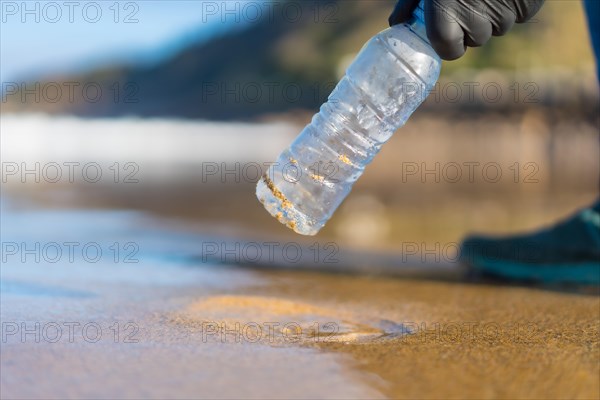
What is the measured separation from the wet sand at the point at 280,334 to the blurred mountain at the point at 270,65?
26.7 metres

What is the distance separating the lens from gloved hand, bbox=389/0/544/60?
168 centimetres

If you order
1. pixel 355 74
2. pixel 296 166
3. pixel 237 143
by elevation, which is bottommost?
pixel 237 143

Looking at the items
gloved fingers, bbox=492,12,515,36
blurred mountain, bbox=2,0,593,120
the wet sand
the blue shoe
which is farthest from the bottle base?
blurred mountain, bbox=2,0,593,120

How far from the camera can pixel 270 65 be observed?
7012cm

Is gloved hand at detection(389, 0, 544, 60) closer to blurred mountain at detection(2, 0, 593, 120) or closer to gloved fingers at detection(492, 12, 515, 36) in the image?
gloved fingers at detection(492, 12, 515, 36)

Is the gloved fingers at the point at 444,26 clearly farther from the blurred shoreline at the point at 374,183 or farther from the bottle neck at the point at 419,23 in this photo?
the blurred shoreline at the point at 374,183

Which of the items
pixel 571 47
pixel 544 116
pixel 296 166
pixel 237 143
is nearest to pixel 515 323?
pixel 296 166

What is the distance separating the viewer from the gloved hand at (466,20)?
5.52 feet

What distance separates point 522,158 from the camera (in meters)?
11.0

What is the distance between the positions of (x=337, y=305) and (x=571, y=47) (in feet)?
166

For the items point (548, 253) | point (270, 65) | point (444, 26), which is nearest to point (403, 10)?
point (444, 26)

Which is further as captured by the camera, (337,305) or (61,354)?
(337,305)

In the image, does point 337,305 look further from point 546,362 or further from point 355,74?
point 546,362

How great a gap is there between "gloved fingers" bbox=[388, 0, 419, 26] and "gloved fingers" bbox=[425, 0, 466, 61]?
11 cm
